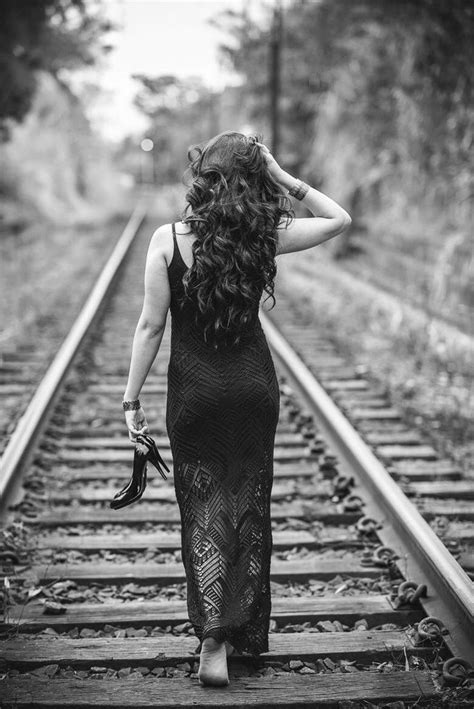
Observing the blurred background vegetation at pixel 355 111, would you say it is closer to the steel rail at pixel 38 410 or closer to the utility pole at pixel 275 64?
the utility pole at pixel 275 64

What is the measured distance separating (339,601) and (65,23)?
58.5 feet

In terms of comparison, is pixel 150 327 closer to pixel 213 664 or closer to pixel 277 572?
pixel 213 664

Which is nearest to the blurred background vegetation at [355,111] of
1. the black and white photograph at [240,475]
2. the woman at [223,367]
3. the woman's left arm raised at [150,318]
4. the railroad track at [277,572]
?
the black and white photograph at [240,475]

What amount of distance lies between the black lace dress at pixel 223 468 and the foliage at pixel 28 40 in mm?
14537

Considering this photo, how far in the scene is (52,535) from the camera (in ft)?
13.1

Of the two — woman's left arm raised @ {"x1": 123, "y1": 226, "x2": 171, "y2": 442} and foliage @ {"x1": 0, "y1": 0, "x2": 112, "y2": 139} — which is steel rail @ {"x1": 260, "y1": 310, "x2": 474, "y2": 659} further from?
foliage @ {"x1": 0, "y1": 0, "x2": 112, "y2": 139}

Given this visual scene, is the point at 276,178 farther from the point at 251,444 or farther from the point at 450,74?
the point at 450,74

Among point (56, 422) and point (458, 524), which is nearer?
point (458, 524)

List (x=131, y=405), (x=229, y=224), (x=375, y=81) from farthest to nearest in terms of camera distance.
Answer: (x=375, y=81) → (x=131, y=405) → (x=229, y=224)

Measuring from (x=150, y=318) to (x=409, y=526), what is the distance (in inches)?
62.9

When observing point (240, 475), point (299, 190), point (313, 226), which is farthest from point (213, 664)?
point (299, 190)

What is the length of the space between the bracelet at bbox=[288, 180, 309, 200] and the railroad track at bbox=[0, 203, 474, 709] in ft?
5.06

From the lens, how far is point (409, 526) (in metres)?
3.58

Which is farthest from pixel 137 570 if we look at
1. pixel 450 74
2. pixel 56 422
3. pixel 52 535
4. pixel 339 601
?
pixel 450 74
